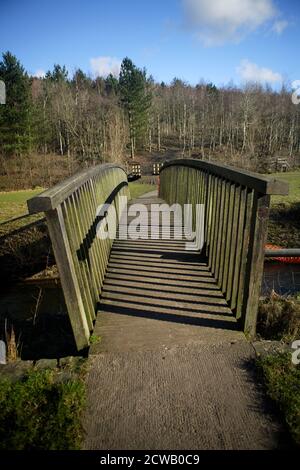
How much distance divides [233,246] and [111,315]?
4.86 ft

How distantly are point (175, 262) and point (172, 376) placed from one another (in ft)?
7.84

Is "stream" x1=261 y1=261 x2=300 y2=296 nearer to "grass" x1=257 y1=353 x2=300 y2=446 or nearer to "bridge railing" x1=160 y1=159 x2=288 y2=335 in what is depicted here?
"bridge railing" x1=160 y1=159 x2=288 y2=335

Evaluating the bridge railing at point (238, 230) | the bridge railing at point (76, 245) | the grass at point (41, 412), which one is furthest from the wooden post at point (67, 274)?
the bridge railing at point (238, 230)

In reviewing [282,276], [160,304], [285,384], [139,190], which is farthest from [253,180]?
[139,190]

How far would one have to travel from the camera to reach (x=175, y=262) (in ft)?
15.4

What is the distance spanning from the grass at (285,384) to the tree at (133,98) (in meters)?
56.6

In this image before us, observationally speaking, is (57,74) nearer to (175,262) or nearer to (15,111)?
(15,111)

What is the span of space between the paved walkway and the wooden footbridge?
0.08 feet

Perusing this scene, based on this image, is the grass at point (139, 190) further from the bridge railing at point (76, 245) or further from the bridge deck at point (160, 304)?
the bridge railing at point (76, 245)

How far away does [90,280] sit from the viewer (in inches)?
132

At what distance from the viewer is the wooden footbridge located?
2.63m

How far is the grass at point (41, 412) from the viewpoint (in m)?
1.85

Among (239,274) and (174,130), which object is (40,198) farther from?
(174,130)
